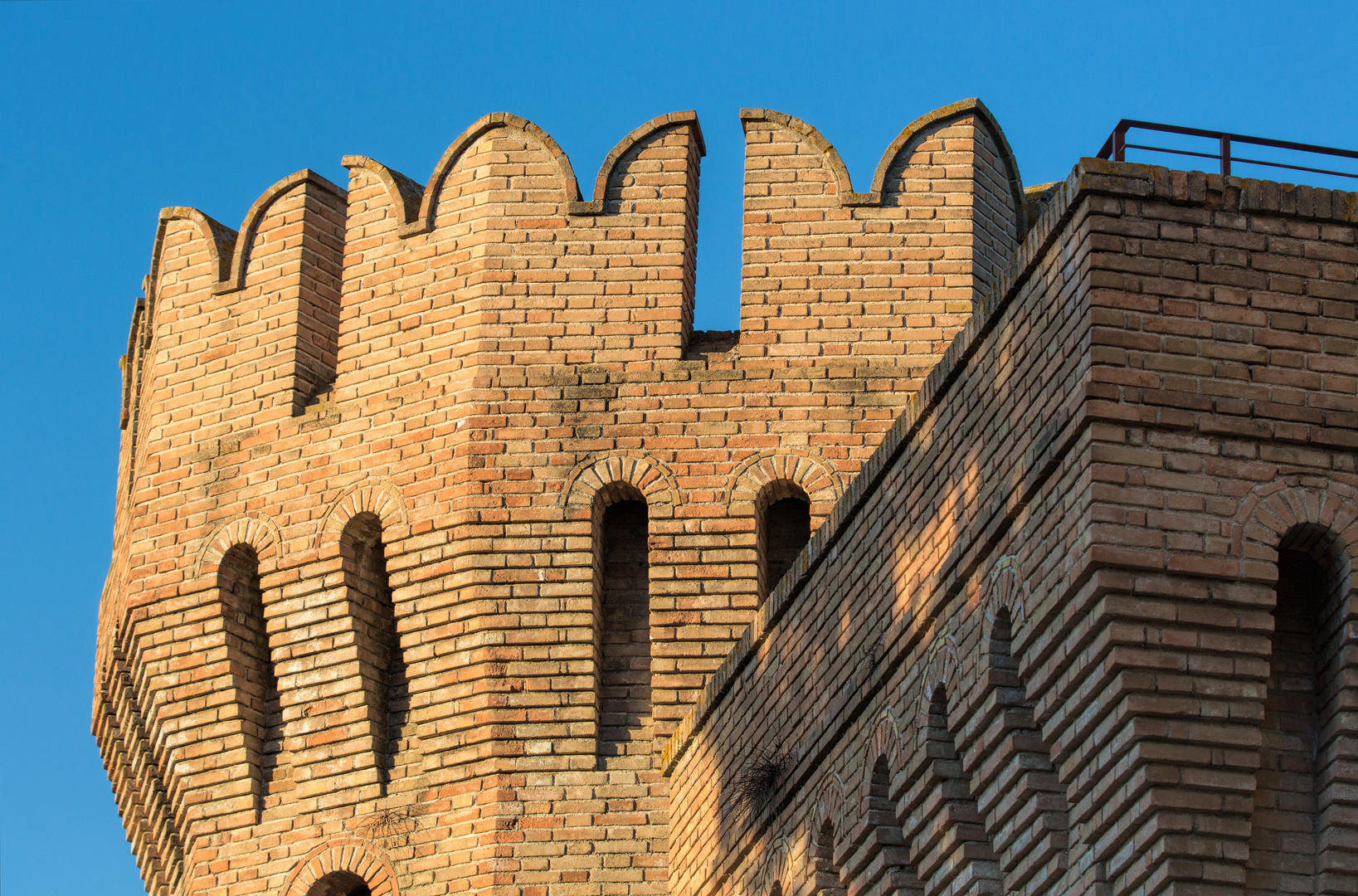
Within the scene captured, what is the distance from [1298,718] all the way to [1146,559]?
839 mm

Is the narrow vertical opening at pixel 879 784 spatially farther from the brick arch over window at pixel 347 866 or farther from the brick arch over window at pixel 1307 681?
the brick arch over window at pixel 347 866

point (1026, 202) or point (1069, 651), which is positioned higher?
point (1026, 202)

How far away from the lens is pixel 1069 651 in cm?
859

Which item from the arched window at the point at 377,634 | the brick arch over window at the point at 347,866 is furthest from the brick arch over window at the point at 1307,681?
the arched window at the point at 377,634

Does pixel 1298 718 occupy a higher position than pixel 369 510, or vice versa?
pixel 369 510

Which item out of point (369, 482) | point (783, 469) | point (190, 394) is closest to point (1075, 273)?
point (783, 469)

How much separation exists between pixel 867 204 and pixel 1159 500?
6998 millimetres

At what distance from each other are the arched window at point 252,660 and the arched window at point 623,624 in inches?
90.2

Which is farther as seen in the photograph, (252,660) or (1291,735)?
(252,660)

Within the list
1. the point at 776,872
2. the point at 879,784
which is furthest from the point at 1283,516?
the point at 776,872

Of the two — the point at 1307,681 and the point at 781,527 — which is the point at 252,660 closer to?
the point at 781,527

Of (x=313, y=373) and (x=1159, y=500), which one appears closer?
(x=1159, y=500)

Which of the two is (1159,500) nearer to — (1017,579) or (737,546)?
(1017,579)

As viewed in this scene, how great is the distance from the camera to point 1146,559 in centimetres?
834
